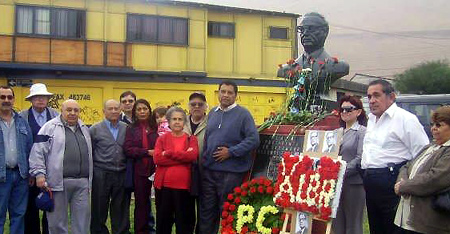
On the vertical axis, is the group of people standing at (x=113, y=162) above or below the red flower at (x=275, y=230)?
above

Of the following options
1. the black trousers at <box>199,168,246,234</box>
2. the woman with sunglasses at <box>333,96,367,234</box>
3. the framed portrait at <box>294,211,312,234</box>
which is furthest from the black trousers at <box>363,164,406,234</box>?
the black trousers at <box>199,168,246,234</box>

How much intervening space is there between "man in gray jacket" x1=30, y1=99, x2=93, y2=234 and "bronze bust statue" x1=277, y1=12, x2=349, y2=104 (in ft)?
7.74

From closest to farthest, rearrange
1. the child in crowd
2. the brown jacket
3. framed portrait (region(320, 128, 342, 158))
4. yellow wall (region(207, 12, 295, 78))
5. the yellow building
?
the brown jacket < framed portrait (region(320, 128, 342, 158)) < the child in crowd < the yellow building < yellow wall (region(207, 12, 295, 78))

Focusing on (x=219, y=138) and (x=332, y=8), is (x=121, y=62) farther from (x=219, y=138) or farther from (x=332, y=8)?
(x=332, y=8)

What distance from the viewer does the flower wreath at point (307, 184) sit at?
4531mm

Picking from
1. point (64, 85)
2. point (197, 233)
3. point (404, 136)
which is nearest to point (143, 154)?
point (197, 233)

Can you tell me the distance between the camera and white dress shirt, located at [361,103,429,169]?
4430 mm

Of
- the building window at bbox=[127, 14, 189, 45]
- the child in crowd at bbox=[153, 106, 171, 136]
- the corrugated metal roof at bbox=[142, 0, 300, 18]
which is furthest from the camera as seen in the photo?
the corrugated metal roof at bbox=[142, 0, 300, 18]

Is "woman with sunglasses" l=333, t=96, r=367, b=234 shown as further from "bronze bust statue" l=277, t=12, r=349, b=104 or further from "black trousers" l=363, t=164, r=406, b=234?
"black trousers" l=363, t=164, r=406, b=234

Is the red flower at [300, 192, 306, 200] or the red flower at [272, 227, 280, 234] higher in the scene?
the red flower at [300, 192, 306, 200]

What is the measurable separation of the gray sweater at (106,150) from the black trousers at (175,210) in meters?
0.65

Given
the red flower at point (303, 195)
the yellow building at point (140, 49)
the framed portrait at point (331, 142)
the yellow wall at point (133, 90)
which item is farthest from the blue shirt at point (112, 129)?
the yellow building at point (140, 49)

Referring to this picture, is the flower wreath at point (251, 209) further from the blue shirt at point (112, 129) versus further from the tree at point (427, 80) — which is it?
the tree at point (427, 80)

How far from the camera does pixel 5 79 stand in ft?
65.8
